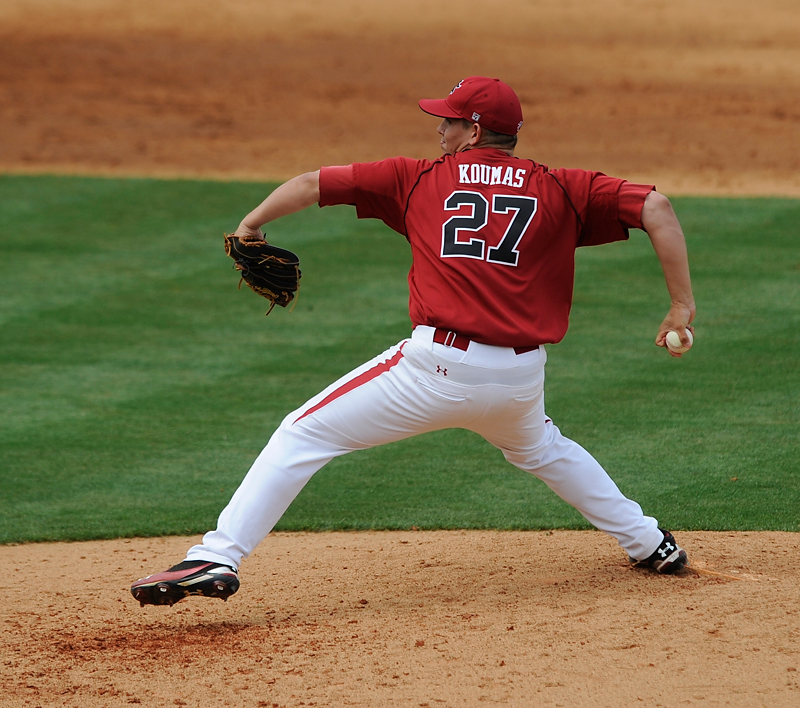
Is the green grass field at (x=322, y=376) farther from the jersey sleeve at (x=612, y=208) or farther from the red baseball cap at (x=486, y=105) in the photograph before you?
the red baseball cap at (x=486, y=105)

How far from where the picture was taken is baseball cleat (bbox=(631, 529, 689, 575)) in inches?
163

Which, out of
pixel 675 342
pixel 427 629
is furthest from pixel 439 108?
pixel 427 629

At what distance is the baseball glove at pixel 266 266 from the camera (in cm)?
397

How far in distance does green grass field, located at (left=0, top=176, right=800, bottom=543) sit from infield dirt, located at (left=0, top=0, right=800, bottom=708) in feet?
1.45

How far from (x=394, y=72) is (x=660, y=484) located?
44.9 feet

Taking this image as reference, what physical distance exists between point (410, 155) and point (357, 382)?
34.5 ft

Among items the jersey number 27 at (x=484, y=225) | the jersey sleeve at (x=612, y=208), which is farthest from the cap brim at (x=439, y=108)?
the jersey sleeve at (x=612, y=208)

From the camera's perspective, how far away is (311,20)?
68.2 feet

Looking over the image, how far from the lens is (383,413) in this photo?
3.71 meters

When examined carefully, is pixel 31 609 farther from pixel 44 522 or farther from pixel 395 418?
pixel 395 418

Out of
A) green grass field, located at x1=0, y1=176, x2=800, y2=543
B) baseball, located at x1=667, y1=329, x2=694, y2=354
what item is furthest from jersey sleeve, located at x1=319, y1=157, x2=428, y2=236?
green grass field, located at x1=0, y1=176, x2=800, y2=543

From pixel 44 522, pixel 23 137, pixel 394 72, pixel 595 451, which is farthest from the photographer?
pixel 394 72

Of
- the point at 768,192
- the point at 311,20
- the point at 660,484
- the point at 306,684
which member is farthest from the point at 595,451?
the point at 311,20

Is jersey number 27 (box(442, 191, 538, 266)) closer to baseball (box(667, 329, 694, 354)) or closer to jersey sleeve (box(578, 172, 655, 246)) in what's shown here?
jersey sleeve (box(578, 172, 655, 246))
